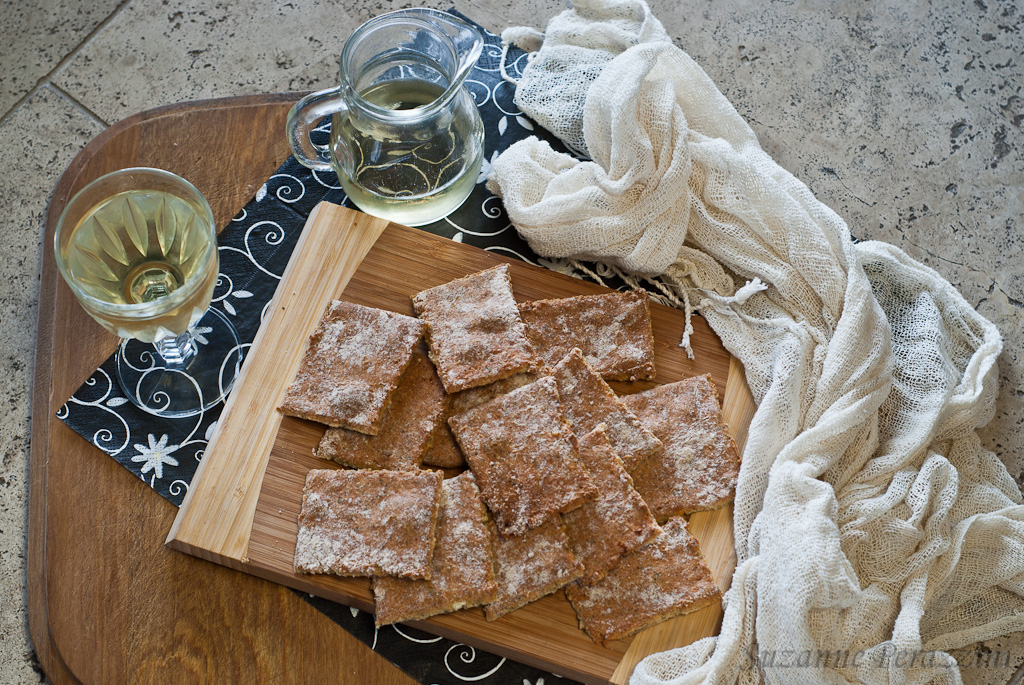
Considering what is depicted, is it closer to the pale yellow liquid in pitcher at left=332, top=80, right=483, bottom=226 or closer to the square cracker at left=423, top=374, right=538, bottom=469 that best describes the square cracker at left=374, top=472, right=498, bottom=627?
the square cracker at left=423, top=374, right=538, bottom=469

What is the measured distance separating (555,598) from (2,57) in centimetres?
197

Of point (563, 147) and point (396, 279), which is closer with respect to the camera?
point (396, 279)

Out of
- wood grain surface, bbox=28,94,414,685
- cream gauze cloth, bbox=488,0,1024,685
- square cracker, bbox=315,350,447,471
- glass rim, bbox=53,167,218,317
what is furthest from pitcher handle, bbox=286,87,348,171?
wood grain surface, bbox=28,94,414,685

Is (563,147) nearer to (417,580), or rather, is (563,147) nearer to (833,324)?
(833,324)

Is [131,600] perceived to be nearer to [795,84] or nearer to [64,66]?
[64,66]

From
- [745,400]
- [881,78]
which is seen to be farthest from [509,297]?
[881,78]

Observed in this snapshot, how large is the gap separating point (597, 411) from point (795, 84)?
1.22 meters

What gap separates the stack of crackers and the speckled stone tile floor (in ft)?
2.79

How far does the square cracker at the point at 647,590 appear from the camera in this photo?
1571 mm

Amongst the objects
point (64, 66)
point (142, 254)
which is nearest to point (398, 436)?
point (142, 254)

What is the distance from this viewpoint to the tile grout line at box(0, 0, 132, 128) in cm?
224

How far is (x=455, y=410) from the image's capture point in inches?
66.4

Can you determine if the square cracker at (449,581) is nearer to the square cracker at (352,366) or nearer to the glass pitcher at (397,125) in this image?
the square cracker at (352,366)

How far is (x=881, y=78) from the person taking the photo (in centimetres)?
235
